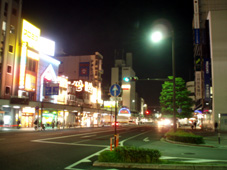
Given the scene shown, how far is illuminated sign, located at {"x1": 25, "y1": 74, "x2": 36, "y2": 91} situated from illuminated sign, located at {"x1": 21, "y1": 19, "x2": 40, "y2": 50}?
5575 mm

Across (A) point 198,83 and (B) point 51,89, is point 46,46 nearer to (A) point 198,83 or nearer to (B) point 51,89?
(B) point 51,89

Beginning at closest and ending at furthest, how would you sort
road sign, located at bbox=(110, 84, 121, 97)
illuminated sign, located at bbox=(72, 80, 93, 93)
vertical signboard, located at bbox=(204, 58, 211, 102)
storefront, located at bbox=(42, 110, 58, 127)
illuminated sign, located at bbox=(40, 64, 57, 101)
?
road sign, located at bbox=(110, 84, 121, 97), vertical signboard, located at bbox=(204, 58, 211, 102), illuminated sign, located at bbox=(40, 64, 57, 101), storefront, located at bbox=(42, 110, 58, 127), illuminated sign, located at bbox=(72, 80, 93, 93)

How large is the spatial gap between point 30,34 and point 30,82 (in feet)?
28.9

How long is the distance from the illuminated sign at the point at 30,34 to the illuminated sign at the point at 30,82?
5.58 metres

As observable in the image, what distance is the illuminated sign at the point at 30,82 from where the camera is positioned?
138 ft

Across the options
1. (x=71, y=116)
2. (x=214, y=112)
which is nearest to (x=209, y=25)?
(x=214, y=112)

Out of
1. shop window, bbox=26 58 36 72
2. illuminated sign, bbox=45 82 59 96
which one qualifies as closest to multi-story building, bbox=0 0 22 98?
shop window, bbox=26 58 36 72

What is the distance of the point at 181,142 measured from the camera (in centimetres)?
1930

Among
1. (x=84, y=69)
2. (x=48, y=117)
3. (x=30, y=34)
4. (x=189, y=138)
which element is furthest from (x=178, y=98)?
(x=84, y=69)

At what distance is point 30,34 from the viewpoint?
4422 cm

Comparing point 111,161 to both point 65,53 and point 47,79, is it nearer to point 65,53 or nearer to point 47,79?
point 47,79

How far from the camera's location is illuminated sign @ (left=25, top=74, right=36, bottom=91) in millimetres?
42088

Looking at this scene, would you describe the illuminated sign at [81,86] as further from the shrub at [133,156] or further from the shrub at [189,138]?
the shrub at [133,156]

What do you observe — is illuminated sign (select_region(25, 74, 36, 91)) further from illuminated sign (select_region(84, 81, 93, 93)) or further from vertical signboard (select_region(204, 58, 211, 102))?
vertical signboard (select_region(204, 58, 211, 102))
